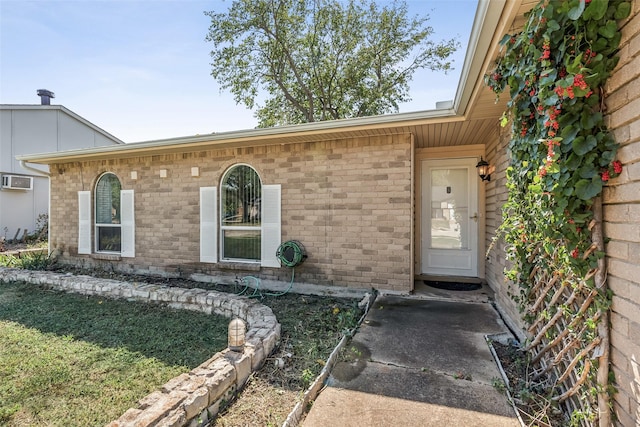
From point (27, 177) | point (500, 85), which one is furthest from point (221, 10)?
point (500, 85)

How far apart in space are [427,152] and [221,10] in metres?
11.2

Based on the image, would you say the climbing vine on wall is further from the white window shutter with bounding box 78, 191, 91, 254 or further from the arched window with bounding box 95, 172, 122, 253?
the white window shutter with bounding box 78, 191, 91, 254

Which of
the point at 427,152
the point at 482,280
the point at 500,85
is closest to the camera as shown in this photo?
the point at 500,85

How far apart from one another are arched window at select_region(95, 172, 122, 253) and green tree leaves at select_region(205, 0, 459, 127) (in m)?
8.16

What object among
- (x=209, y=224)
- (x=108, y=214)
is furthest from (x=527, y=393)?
(x=108, y=214)

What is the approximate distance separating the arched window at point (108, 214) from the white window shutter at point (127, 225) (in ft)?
1.01

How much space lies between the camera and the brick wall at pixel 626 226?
4.51 ft

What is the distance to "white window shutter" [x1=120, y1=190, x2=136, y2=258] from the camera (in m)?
6.22

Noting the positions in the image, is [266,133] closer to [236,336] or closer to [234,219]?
[234,219]

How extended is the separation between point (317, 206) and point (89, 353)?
3304mm

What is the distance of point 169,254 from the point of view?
594 centimetres

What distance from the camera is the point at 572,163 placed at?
1572 mm

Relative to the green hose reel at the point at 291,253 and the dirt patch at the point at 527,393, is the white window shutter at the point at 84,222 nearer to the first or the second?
the green hose reel at the point at 291,253

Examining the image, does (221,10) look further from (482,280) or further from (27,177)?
(482,280)
